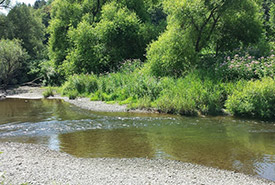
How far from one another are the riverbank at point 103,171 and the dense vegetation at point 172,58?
26.4ft

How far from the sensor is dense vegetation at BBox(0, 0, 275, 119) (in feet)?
55.1

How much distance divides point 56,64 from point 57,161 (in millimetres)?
28656

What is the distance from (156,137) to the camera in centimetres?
1227

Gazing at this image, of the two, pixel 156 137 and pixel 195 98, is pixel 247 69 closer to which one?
pixel 195 98

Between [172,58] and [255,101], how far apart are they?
7.83 meters

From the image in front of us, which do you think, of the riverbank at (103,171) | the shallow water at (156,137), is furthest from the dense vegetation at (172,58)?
the riverbank at (103,171)

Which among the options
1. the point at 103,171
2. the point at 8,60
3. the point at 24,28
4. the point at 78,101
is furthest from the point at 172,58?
the point at 24,28

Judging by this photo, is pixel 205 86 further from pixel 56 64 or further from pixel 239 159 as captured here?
pixel 56 64

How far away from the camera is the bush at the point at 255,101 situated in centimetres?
1488

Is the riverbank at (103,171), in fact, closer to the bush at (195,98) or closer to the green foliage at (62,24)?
the bush at (195,98)

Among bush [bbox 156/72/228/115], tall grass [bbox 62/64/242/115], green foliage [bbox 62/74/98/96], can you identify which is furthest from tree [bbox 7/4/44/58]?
bush [bbox 156/72/228/115]

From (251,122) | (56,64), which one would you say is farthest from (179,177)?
(56,64)

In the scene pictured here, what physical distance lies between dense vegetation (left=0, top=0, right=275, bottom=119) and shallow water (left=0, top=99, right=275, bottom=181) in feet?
5.47

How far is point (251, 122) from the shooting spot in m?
14.5
